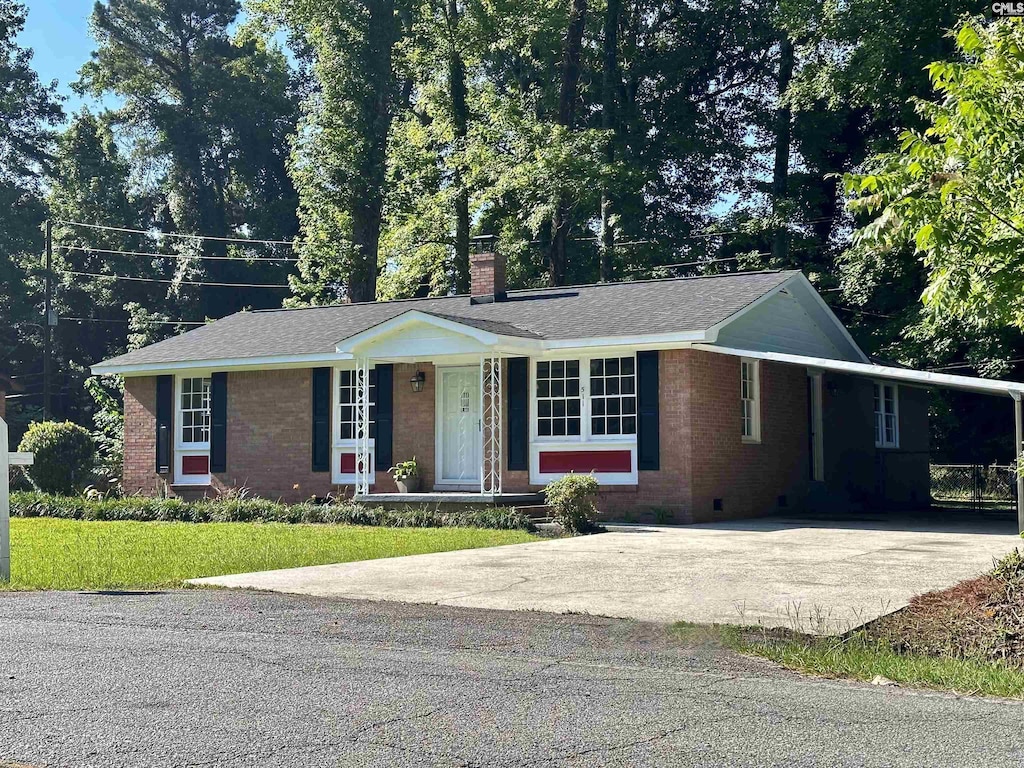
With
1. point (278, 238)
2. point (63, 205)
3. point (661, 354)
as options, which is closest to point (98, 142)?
point (63, 205)

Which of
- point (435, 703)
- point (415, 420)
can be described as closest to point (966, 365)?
point (415, 420)

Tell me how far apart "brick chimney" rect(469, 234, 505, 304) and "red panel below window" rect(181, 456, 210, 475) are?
6406 mm

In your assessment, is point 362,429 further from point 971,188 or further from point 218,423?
point 971,188

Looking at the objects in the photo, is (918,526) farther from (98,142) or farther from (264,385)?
(98,142)

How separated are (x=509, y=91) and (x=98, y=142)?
20817 millimetres

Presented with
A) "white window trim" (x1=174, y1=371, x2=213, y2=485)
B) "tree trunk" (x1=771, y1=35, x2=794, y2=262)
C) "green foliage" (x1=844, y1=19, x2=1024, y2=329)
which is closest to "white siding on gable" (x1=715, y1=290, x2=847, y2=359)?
"tree trunk" (x1=771, y1=35, x2=794, y2=262)

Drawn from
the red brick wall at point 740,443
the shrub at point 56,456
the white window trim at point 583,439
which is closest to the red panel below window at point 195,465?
the shrub at point 56,456

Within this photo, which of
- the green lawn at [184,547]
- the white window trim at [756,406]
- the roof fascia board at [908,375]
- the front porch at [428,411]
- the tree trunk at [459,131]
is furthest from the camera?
the tree trunk at [459,131]

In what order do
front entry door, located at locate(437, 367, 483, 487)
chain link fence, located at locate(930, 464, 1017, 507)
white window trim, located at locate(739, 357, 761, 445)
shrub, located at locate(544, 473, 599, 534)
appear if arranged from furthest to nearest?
chain link fence, located at locate(930, 464, 1017, 507)
front entry door, located at locate(437, 367, 483, 487)
white window trim, located at locate(739, 357, 761, 445)
shrub, located at locate(544, 473, 599, 534)

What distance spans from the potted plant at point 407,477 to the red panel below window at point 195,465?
15.8 feet

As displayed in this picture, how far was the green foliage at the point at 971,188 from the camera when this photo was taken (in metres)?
8.94

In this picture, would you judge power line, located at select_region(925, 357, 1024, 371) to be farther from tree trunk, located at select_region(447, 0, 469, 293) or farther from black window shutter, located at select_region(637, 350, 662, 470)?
tree trunk, located at select_region(447, 0, 469, 293)

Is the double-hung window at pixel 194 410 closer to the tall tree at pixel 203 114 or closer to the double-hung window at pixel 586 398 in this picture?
the double-hung window at pixel 586 398

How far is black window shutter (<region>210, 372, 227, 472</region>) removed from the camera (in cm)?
2385
